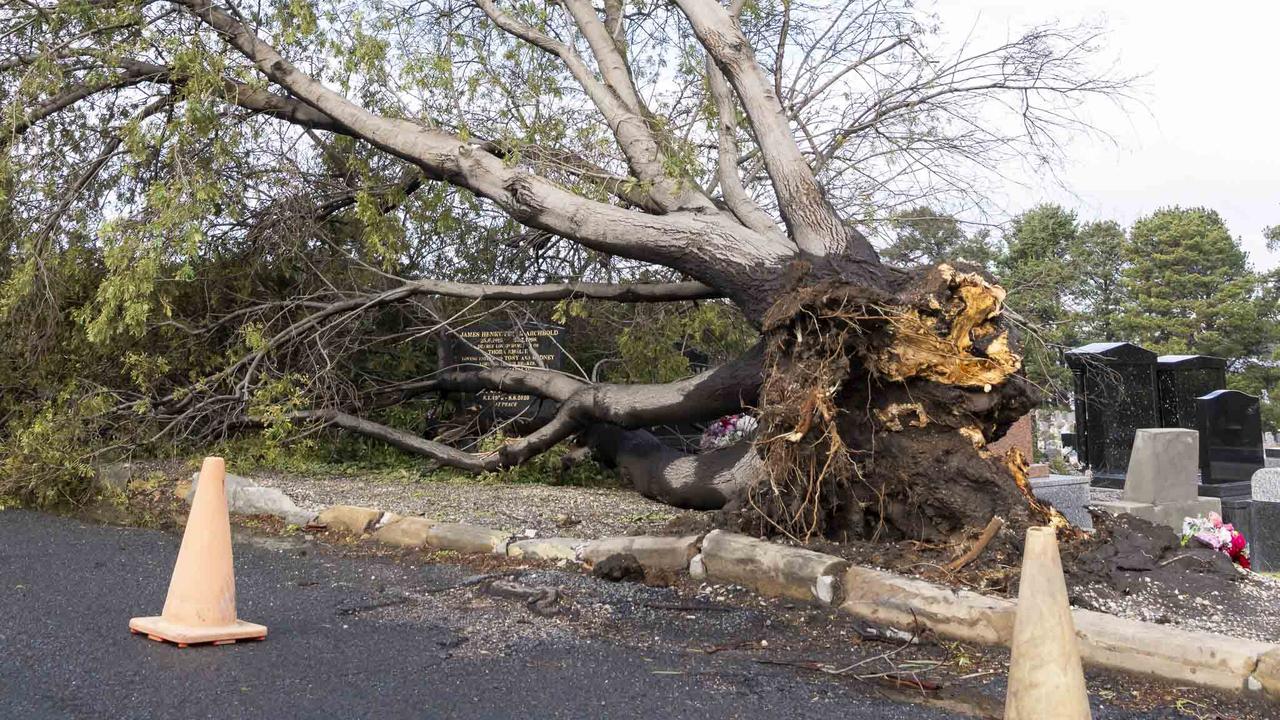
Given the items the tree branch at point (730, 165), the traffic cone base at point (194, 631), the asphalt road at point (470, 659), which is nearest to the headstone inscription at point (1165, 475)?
the tree branch at point (730, 165)

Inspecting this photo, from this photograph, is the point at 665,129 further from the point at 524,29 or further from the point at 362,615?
the point at 362,615

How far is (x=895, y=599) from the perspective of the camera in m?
5.03

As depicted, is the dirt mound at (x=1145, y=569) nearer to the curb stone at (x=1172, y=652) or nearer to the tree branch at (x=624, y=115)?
the curb stone at (x=1172, y=652)

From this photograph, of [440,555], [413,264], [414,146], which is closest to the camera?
[440,555]

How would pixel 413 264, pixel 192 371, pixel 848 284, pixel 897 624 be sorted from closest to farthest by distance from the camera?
pixel 897 624
pixel 848 284
pixel 192 371
pixel 413 264

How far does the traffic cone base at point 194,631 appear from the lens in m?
4.62

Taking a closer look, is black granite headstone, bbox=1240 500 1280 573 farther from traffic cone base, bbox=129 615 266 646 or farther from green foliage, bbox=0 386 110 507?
green foliage, bbox=0 386 110 507

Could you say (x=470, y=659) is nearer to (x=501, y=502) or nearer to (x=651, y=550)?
(x=651, y=550)

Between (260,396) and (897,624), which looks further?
(260,396)

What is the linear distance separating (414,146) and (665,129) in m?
2.37

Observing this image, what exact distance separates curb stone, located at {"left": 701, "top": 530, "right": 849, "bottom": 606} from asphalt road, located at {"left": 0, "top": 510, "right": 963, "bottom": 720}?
12.8 inches

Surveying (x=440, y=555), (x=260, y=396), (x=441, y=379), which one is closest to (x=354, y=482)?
(x=260, y=396)

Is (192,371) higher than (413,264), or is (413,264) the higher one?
(413,264)

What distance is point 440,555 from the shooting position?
697cm
